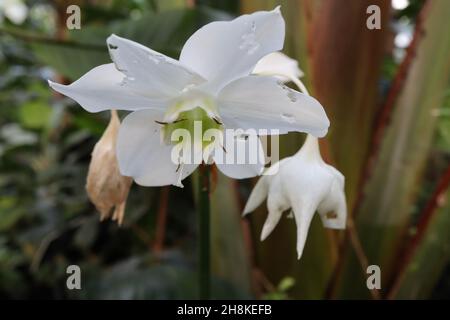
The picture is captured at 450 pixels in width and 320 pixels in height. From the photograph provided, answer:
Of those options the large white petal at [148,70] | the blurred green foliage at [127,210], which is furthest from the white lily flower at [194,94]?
the blurred green foliage at [127,210]

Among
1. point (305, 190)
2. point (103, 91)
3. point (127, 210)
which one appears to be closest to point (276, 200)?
point (305, 190)

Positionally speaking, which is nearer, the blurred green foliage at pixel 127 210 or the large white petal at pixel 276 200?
the large white petal at pixel 276 200

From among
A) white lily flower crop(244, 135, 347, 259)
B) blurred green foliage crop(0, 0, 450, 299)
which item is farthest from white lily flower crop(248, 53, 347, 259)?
blurred green foliage crop(0, 0, 450, 299)

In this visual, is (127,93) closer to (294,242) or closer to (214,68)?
(214,68)

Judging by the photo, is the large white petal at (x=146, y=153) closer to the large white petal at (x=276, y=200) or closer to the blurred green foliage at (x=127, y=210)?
the large white petal at (x=276, y=200)

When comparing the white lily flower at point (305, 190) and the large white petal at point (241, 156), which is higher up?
the large white petal at point (241, 156)
